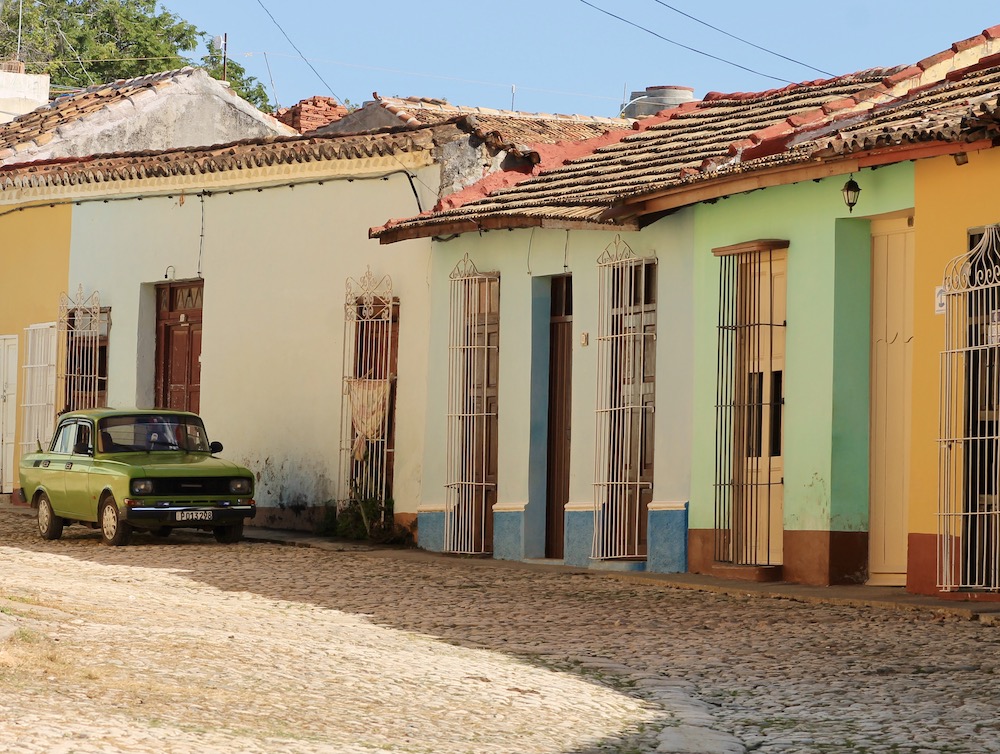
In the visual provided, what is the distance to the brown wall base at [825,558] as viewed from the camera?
42.9 feet

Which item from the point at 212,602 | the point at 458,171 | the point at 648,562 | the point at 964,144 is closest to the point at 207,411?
the point at 458,171

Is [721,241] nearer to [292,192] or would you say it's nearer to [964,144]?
[964,144]

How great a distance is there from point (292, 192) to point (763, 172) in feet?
26.8

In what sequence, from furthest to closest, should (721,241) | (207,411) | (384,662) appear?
(207,411), (721,241), (384,662)

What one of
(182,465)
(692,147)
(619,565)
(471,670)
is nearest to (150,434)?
(182,465)

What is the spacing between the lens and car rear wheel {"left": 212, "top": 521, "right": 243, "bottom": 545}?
17.6 m

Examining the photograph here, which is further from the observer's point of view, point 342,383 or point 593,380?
point 342,383

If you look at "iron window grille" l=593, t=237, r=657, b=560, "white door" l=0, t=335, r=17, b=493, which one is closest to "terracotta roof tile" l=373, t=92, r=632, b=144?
"iron window grille" l=593, t=237, r=657, b=560

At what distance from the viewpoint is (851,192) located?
12.9 meters

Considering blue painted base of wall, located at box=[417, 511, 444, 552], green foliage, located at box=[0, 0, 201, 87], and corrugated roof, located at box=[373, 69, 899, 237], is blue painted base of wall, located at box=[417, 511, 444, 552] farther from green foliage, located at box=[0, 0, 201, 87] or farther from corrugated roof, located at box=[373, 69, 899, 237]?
green foliage, located at box=[0, 0, 201, 87]

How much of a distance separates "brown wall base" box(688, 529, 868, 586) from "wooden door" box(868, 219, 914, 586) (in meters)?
0.11

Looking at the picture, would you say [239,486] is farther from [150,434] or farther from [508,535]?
[508,535]

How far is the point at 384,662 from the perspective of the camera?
361 inches

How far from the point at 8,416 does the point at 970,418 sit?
16.2 m
